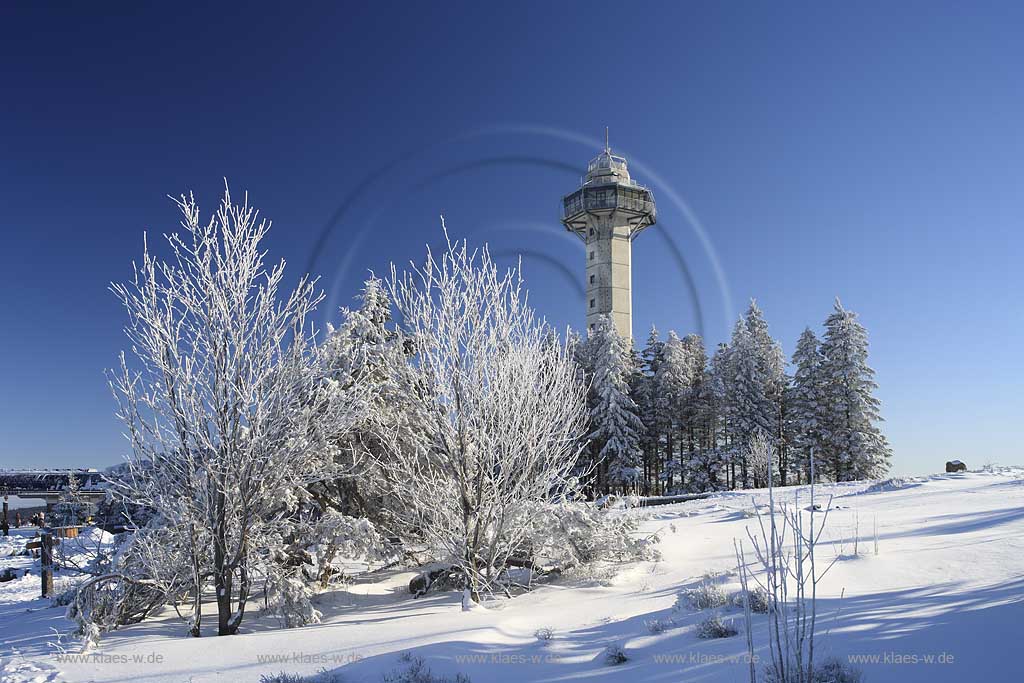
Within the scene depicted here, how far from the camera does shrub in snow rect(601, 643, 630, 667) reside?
17.7ft

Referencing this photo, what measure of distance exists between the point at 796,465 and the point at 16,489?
133 ft

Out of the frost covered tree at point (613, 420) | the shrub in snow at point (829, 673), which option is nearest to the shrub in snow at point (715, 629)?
the shrub in snow at point (829, 673)

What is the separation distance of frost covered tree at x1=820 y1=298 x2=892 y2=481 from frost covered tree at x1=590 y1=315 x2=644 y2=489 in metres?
9.83

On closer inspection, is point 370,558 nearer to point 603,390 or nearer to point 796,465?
point 603,390

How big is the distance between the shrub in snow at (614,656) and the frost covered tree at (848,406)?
29.0m

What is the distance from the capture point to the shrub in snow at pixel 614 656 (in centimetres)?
539

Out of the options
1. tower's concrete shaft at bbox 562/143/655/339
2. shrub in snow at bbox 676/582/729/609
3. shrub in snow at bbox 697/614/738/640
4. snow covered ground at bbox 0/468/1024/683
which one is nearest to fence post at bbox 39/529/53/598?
snow covered ground at bbox 0/468/1024/683

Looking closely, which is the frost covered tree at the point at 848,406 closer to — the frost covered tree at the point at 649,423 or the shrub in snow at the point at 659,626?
the frost covered tree at the point at 649,423

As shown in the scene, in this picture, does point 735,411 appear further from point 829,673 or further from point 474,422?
point 829,673

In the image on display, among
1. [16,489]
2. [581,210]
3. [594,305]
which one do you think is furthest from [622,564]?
[581,210]

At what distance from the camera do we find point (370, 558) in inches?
409

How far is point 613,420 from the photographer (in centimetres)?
3378

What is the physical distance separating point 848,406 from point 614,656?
99.6 ft

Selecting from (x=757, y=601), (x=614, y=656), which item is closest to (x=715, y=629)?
(x=757, y=601)
